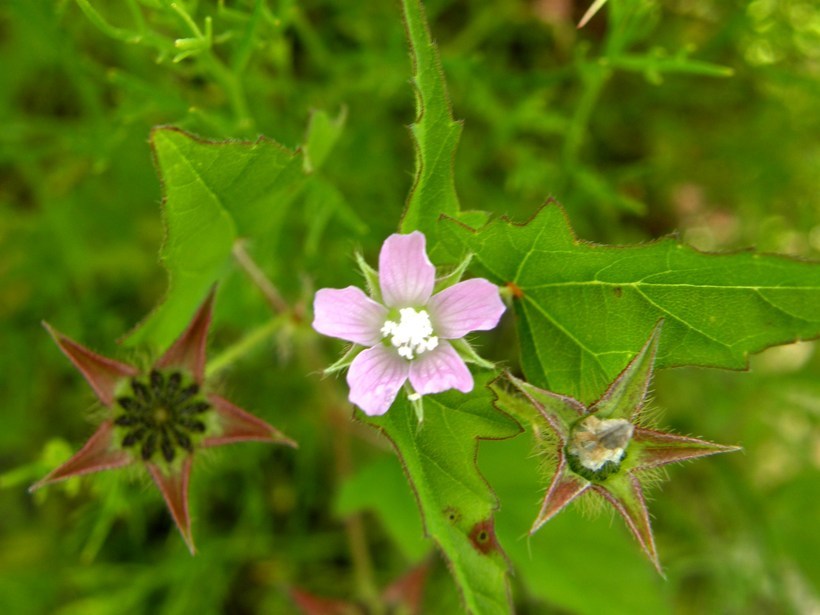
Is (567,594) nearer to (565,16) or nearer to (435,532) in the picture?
(435,532)

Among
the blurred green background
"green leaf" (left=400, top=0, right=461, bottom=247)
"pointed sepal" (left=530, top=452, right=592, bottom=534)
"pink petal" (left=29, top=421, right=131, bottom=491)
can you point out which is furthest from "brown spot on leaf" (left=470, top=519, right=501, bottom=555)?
the blurred green background

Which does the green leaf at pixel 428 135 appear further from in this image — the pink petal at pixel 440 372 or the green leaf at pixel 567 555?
the green leaf at pixel 567 555

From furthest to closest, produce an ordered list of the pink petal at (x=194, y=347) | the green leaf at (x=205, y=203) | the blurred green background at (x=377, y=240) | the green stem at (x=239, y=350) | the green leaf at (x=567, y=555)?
1. the blurred green background at (x=377, y=240)
2. the green leaf at (x=567, y=555)
3. the green stem at (x=239, y=350)
4. the pink petal at (x=194, y=347)
5. the green leaf at (x=205, y=203)

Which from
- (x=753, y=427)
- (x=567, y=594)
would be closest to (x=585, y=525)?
(x=567, y=594)

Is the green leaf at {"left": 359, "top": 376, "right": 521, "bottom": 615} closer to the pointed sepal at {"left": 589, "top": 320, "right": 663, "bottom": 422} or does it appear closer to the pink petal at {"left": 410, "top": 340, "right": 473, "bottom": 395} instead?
the pink petal at {"left": 410, "top": 340, "right": 473, "bottom": 395}

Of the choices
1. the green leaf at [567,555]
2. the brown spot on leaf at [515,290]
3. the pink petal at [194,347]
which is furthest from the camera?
the green leaf at [567,555]

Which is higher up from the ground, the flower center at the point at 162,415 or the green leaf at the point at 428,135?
the green leaf at the point at 428,135

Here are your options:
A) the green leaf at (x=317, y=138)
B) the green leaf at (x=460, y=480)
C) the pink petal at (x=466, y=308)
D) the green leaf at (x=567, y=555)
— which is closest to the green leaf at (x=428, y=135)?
the pink petal at (x=466, y=308)
